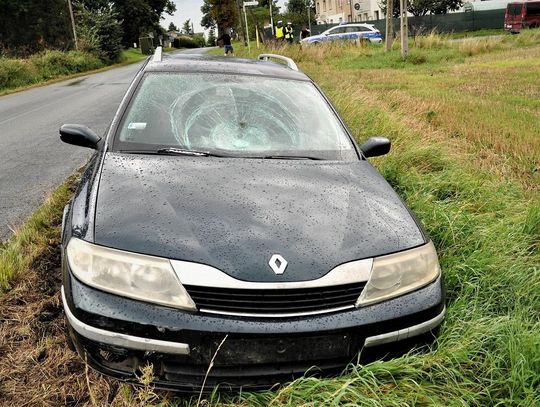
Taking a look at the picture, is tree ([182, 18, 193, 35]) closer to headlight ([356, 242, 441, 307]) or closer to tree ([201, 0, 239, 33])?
tree ([201, 0, 239, 33])

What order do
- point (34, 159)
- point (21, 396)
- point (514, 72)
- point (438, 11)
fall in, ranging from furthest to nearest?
point (438, 11), point (514, 72), point (34, 159), point (21, 396)

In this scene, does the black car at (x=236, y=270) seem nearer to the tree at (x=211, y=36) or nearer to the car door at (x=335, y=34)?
the car door at (x=335, y=34)

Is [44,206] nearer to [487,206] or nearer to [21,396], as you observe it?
[21,396]

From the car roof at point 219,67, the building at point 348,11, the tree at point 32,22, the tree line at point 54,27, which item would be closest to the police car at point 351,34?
the tree line at point 54,27

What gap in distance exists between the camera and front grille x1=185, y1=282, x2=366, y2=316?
1939 mm

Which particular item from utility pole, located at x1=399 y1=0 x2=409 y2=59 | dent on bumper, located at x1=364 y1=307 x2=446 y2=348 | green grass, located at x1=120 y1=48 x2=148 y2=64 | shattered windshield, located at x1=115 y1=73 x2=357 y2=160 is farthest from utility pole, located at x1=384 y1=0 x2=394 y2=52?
green grass, located at x1=120 y1=48 x2=148 y2=64

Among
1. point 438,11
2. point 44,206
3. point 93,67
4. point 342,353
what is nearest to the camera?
point 342,353

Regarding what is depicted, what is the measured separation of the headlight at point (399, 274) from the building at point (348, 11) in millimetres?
55461

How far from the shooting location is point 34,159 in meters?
6.84

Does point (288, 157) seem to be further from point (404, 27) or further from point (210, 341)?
point (404, 27)

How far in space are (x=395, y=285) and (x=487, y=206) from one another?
2.48m

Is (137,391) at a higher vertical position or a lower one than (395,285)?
lower

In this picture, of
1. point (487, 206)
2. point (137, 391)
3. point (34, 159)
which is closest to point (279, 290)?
point (137, 391)

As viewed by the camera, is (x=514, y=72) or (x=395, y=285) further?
(x=514, y=72)
